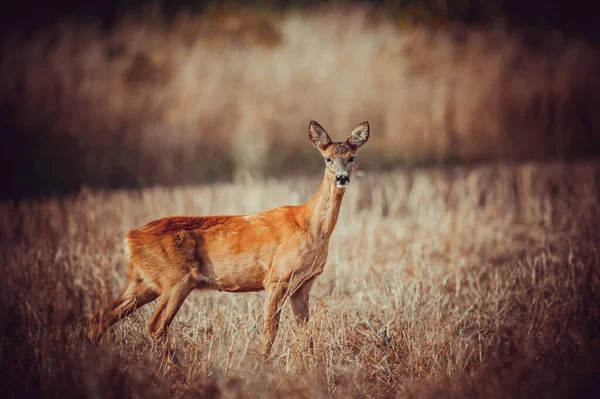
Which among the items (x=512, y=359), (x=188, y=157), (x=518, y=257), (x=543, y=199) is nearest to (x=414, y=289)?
(x=512, y=359)

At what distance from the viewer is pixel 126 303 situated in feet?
19.8

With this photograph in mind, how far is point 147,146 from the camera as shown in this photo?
592 inches

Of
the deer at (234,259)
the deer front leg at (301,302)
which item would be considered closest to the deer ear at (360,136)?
the deer at (234,259)

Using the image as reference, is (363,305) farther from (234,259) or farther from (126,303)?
(126,303)

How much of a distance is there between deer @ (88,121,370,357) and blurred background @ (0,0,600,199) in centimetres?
792

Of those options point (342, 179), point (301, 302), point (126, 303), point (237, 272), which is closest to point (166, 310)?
point (126, 303)

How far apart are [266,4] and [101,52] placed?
4278 mm

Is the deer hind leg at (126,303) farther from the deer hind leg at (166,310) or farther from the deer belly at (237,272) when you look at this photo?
the deer belly at (237,272)

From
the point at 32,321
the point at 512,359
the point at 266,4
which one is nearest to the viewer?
the point at 512,359

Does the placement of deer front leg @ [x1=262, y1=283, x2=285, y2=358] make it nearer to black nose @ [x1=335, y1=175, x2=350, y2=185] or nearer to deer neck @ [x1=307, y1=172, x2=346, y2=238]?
deer neck @ [x1=307, y1=172, x2=346, y2=238]

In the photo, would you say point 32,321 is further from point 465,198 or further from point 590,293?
point 465,198

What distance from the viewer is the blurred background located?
14828mm

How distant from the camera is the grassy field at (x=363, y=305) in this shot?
5.13 meters

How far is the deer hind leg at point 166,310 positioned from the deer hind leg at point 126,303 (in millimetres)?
208
